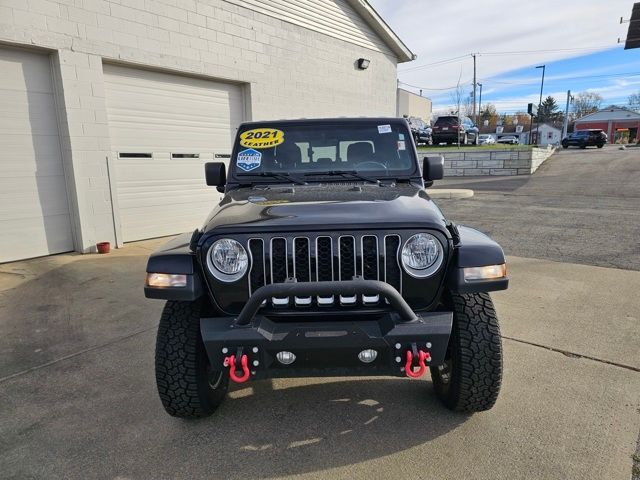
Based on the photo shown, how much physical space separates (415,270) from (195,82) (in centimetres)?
734


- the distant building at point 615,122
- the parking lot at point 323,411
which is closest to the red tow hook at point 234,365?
the parking lot at point 323,411

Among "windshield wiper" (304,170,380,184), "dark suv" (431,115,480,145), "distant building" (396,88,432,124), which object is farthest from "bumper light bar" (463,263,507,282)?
"distant building" (396,88,432,124)

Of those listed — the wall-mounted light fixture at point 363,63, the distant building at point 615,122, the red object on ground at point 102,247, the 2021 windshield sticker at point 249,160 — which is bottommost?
the red object on ground at point 102,247

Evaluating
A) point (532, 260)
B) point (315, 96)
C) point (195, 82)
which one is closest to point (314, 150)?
point (532, 260)

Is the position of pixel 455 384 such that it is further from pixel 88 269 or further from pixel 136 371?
pixel 88 269

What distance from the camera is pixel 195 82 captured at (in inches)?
325

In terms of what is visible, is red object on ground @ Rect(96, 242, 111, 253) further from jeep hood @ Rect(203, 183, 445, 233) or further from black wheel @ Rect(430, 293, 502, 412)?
black wheel @ Rect(430, 293, 502, 412)

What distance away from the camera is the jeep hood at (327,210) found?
2.21m

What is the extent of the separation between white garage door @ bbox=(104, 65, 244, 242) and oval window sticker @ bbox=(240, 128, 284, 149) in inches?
180

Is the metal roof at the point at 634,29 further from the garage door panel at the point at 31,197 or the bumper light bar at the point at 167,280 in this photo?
the bumper light bar at the point at 167,280

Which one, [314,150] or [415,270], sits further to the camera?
[314,150]

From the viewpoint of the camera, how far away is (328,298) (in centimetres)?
221

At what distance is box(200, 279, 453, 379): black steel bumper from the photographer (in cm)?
200

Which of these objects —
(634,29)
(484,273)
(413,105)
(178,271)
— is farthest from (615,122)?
(178,271)
